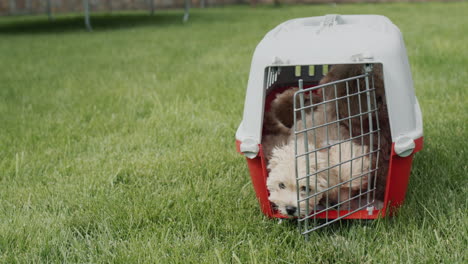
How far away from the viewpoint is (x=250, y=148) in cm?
134

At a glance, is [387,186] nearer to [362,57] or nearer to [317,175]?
[317,175]

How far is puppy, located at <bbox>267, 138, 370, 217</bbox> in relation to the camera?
1.33 m

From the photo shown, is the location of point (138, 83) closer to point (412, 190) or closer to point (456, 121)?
point (456, 121)

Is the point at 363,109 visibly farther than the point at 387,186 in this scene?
Yes

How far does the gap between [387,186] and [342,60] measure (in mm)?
358

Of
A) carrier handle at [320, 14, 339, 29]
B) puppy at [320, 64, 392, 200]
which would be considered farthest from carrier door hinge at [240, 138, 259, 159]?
carrier handle at [320, 14, 339, 29]

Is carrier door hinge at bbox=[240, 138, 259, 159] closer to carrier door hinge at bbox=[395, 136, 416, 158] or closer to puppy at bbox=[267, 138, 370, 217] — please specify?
puppy at bbox=[267, 138, 370, 217]

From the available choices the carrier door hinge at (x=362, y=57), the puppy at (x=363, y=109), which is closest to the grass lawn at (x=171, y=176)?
the puppy at (x=363, y=109)

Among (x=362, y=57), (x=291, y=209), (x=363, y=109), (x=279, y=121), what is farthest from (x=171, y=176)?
(x=362, y=57)

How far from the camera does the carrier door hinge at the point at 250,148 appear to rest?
1342 mm

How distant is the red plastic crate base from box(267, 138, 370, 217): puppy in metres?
0.03

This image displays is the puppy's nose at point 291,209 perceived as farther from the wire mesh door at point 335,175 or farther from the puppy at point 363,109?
the puppy at point 363,109

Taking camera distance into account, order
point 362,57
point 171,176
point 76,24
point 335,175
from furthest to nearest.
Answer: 1. point 76,24
2. point 171,176
3. point 335,175
4. point 362,57

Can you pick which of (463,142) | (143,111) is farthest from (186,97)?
(463,142)
